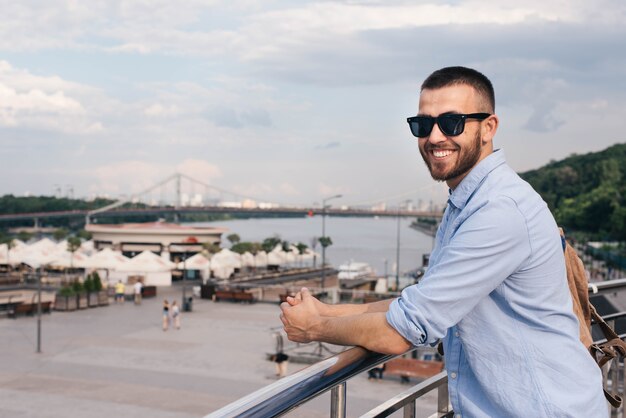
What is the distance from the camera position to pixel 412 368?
567 inches

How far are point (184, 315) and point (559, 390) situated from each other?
23.5m

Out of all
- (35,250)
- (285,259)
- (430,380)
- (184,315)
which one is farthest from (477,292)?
(285,259)

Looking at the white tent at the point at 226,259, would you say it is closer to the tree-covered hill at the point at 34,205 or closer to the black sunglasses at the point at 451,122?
the black sunglasses at the point at 451,122

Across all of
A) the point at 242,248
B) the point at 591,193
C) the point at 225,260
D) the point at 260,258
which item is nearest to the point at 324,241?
the point at 260,258

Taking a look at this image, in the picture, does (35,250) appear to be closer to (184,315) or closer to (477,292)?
(184,315)

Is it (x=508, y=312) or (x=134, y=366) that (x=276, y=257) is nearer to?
(x=134, y=366)

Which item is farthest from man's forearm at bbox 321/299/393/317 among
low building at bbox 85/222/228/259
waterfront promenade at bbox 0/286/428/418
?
low building at bbox 85/222/228/259

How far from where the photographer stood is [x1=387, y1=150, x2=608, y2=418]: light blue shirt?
5.39ft

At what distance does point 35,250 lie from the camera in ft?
114

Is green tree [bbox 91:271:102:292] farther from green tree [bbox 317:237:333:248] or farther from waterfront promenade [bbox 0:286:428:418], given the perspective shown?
green tree [bbox 317:237:333:248]

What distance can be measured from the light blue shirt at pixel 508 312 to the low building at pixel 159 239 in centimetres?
4311

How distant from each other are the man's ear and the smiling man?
11cm

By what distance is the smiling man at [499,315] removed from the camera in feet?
5.40

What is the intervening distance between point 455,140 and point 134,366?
14.8 meters
